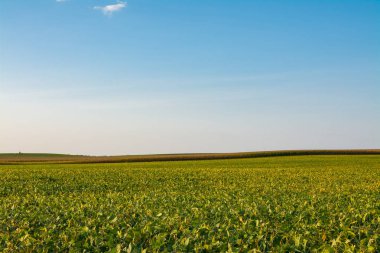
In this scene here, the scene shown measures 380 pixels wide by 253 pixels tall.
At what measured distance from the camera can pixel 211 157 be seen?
290 ft

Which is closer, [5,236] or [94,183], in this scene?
[5,236]

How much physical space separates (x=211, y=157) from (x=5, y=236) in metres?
80.2

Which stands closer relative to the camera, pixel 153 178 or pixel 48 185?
pixel 48 185

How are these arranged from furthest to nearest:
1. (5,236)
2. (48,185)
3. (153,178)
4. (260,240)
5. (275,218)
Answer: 1. (153,178)
2. (48,185)
3. (275,218)
4. (5,236)
5. (260,240)

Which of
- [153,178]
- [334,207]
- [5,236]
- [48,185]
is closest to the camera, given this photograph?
[5,236]

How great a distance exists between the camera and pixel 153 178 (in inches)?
1395

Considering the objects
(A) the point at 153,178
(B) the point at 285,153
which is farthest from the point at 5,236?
(B) the point at 285,153

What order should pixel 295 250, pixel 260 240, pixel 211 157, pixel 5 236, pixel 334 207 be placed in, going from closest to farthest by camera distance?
pixel 295 250
pixel 260 240
pixel 5 236
pixel 334 207
pixel 211 157

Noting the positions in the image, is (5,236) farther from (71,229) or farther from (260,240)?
(260,240)

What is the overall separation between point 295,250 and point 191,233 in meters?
2.11

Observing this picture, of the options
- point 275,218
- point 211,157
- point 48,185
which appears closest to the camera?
point 275,218

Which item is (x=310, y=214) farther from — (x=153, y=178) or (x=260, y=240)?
(x=153, y=178)

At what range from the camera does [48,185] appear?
2923 centimetres

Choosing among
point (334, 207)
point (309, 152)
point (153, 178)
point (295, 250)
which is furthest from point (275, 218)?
point (309, 152)
